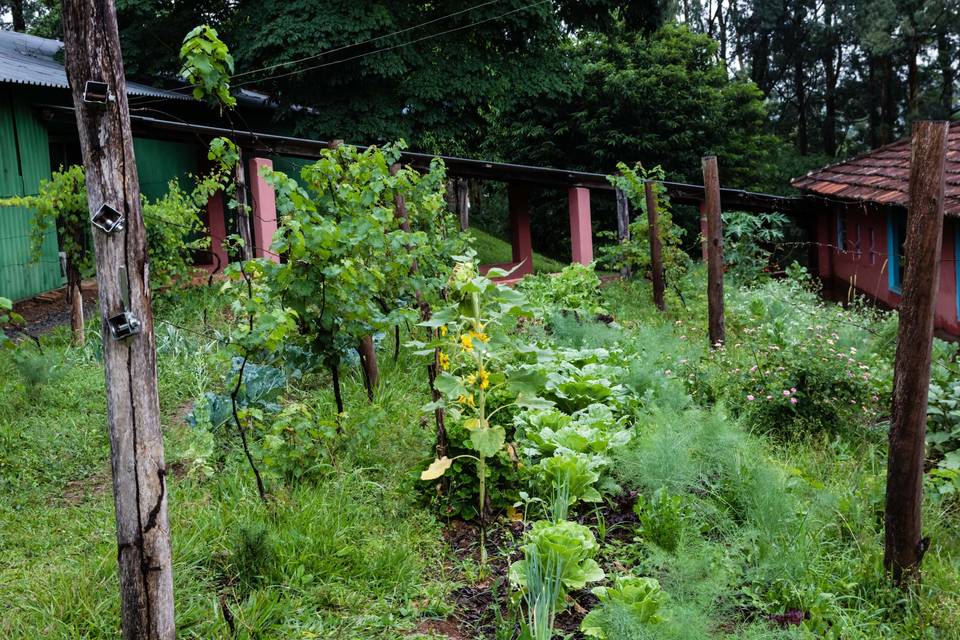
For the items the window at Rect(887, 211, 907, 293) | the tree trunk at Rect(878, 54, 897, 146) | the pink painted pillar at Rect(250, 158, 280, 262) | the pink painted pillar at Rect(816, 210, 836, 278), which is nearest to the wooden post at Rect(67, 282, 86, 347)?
the pink painted pillar at Rect(250, 158, 280, 262)

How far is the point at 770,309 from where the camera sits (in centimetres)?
1079

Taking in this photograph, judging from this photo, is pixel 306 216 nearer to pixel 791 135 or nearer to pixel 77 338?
pixel 77 338

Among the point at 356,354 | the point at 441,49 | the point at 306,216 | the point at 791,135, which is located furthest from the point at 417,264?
the point at 791,135

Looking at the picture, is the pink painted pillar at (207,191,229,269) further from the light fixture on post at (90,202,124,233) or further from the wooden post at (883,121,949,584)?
the wooden post at (883,121,949,584)

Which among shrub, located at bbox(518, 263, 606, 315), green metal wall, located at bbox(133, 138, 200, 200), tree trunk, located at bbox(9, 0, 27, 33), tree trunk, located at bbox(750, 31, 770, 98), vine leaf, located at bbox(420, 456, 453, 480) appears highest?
tree trunk, located at bbox(9, 0, 27, 33)

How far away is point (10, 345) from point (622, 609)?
13.1ft

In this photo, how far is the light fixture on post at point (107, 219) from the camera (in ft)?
9.96

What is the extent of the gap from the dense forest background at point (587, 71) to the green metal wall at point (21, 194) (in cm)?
488

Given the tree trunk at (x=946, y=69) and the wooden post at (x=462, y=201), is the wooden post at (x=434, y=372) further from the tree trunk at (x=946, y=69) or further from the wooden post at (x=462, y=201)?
the tree trunk at (x=946, y=69)

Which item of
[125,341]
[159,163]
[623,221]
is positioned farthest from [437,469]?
[159,163]

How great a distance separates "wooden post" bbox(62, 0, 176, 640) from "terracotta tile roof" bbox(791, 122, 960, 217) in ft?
32.9

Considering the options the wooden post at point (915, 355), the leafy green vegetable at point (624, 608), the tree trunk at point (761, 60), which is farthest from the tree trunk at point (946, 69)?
the leafy green vegetable at point (624, 608)

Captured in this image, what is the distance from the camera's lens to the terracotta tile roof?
38.8 ft

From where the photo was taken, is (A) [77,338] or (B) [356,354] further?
(A) [77,338]
